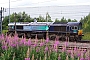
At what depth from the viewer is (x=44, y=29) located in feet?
109

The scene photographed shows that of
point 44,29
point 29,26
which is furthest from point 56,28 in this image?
point 29,26

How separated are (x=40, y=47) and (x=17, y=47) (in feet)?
2.57

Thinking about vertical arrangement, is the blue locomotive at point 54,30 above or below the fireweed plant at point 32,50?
below

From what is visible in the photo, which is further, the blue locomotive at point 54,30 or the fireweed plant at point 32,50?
the blue locomotive at point 54,30

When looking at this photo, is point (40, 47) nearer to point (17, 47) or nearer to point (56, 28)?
point (17, 47)

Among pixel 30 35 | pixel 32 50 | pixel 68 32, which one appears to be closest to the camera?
pixel 32 50

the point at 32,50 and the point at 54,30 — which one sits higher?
the point at 32,50

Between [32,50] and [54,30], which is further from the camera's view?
[54,30]

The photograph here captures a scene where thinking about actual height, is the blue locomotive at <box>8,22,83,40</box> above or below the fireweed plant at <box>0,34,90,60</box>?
below

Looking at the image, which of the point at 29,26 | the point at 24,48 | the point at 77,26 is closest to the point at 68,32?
the point at 77,26

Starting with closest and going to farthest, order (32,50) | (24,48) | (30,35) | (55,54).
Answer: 1. (55,54)
2. (32,50)
3. (24,48)
4. (30,35)

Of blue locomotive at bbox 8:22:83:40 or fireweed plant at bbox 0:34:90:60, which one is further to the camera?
blue locomotive at bbox 8:22:83:40

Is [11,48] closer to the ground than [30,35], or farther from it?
farther from it

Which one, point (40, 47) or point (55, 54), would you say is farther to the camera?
point (40, 47)
